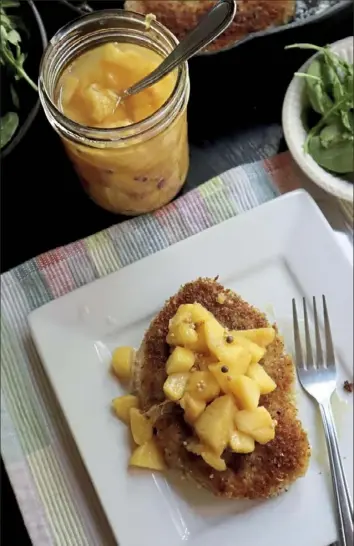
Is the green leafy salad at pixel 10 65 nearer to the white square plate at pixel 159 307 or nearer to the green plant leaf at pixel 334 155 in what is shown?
the white square plate at pixel 159 307

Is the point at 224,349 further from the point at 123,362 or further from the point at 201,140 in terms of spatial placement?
the point at 201,140

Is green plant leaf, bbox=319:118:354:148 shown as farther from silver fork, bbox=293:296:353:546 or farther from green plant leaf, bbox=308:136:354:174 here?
silver fork, bbox=293:296:353:546

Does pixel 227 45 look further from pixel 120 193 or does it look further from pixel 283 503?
pixel 283 503

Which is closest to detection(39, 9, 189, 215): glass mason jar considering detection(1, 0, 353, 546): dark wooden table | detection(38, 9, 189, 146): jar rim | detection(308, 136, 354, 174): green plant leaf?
detection(38, 9, 189, 146): jar rim

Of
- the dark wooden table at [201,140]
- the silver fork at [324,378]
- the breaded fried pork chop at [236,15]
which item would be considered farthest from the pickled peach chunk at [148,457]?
the breaded fried pork chop at [236,15]

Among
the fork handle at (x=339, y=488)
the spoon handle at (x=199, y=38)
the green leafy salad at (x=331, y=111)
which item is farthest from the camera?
the green leafy salad at (x=331, y=111)

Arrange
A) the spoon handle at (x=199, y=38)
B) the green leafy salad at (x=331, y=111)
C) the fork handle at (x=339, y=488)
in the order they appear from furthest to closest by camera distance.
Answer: the green leafy salad at (x=331, y=111), the fork handle at (x=339, y=488), the spoon handle at (x=199, y=38)

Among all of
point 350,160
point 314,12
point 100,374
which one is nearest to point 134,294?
point 100,374
